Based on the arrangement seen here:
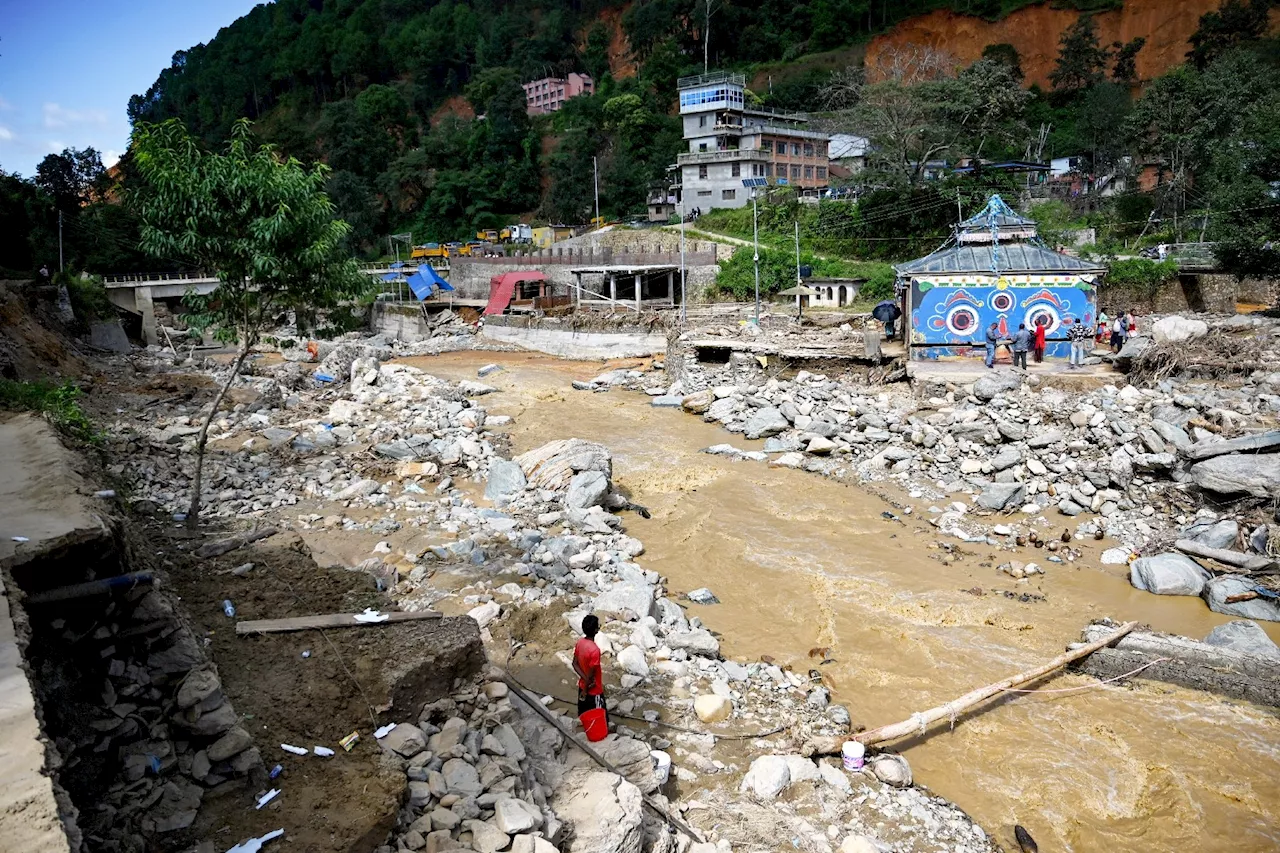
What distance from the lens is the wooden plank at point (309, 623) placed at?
6699 mm

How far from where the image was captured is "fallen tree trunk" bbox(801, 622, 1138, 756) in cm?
716

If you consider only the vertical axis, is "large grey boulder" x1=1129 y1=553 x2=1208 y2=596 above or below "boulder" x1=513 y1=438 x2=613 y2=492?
below

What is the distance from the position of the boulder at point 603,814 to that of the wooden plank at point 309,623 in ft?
7.48

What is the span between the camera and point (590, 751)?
6.21 meters

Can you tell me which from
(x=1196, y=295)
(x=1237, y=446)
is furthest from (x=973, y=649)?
(x=1196, y=295)

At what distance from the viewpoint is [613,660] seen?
8.29 meters

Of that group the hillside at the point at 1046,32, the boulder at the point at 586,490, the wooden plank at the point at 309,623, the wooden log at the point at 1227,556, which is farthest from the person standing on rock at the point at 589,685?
the hillside at the point at 1046,32

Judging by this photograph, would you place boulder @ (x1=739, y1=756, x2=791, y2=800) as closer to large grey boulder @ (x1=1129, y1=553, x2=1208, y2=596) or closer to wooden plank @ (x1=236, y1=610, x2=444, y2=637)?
wooden plank @ (x1=236, y1=610, x2=444, y2=637)

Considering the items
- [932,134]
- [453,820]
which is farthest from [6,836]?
[932,134]

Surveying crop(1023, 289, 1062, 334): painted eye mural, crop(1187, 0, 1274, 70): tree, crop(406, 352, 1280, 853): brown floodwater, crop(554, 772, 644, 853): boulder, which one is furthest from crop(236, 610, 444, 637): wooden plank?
crop(1187, 0, 1274, 70): tree

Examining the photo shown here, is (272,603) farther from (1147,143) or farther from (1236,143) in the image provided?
(1147,143)

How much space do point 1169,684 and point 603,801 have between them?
267 inches

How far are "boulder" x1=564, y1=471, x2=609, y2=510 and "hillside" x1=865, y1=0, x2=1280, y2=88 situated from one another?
59.0 m

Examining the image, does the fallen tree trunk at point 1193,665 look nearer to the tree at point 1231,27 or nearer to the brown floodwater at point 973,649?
the brown floodwater at point 973,649
